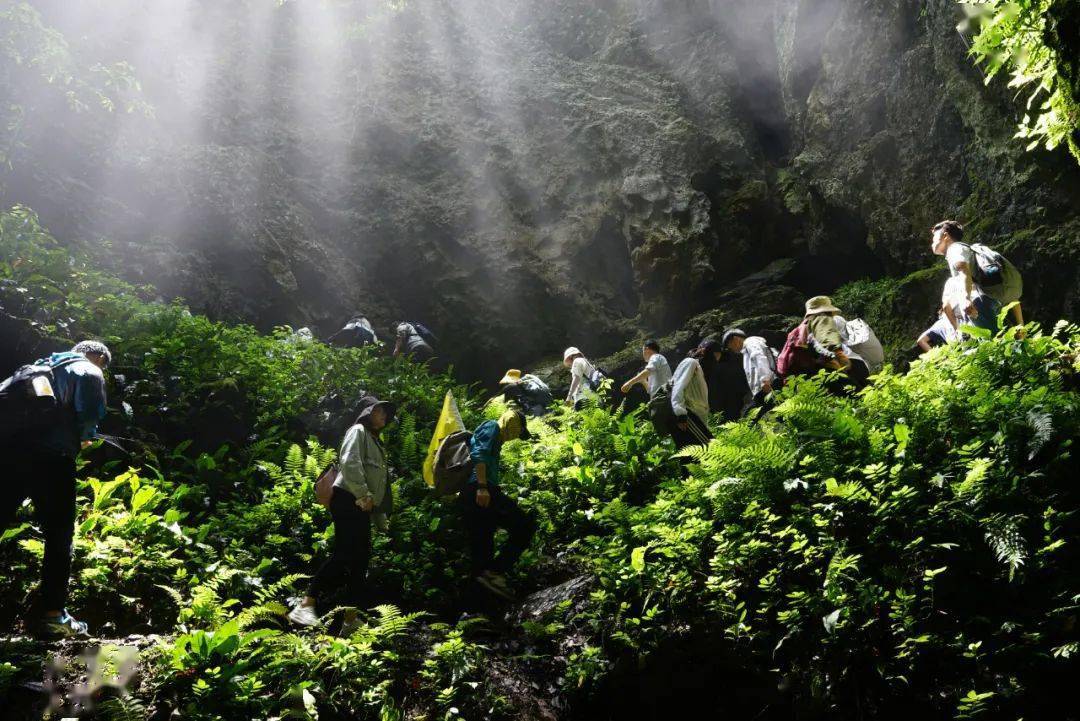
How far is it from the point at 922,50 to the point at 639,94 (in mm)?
8660

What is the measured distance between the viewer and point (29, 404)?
473 cm

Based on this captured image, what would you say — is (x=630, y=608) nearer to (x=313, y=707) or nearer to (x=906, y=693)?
(x=906, y=693)

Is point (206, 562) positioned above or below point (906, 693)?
below

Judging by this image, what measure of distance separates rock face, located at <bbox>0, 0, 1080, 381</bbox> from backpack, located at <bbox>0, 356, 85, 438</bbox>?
10.3 meters

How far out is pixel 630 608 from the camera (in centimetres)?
502

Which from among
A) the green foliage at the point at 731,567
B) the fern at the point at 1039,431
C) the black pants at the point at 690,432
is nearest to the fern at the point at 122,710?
the green foliage at the point at 731,567

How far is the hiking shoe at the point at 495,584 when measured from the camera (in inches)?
251

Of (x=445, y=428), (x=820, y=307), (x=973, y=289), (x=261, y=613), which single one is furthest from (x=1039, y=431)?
(x=261, y=613)

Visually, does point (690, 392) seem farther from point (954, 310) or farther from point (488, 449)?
point (488, 449)

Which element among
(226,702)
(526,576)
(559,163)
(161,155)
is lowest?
(526,576)

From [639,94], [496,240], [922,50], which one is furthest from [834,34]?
[496,240]

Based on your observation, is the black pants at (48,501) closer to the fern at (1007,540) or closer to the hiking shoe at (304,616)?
the hiking shoe at (304,616)

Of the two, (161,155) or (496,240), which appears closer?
(161,155)

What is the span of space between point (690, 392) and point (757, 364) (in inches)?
55.3
